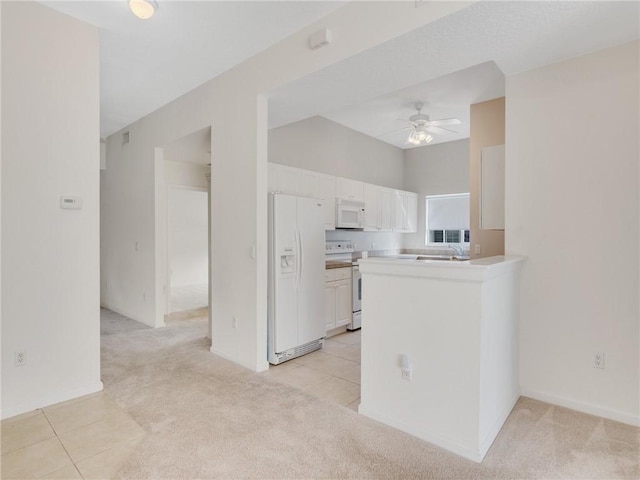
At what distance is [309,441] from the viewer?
88.7 inches

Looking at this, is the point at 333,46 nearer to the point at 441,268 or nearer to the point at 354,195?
the point at 441,268

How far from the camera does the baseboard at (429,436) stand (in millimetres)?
2061

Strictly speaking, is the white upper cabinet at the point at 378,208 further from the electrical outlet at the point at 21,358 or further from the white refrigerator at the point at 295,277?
the electrical outlet at the point at 21,358

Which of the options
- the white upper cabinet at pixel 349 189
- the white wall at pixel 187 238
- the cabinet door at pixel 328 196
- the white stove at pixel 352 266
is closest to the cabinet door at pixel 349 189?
the white upper cabinet at pixel 349 189

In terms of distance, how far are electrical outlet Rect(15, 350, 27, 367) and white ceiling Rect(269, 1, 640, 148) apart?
2.96 meters

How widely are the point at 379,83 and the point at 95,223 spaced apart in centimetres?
273

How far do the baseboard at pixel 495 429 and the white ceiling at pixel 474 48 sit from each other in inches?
99.1

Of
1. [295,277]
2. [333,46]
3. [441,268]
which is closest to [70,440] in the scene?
[295,277]

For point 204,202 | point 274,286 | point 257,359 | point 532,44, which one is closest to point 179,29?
point 274,286

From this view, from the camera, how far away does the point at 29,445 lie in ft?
7.35

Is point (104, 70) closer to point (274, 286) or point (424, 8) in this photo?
point (274, 286)

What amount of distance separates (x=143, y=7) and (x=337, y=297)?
11.5ft

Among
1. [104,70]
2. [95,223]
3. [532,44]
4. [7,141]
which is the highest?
[104,70]

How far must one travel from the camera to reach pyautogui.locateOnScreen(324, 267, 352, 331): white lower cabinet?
4504mm
